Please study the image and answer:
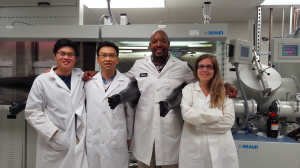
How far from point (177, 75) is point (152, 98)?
0.88 ft

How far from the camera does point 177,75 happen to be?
5.08ft

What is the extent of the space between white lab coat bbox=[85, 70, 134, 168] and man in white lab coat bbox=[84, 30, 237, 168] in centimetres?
14

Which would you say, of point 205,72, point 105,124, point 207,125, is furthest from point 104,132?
point 205,72

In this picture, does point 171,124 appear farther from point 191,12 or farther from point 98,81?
point 191,12

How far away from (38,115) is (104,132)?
1.38 feet

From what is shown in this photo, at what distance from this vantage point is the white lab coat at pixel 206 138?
1248mm

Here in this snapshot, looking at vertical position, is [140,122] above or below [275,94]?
below

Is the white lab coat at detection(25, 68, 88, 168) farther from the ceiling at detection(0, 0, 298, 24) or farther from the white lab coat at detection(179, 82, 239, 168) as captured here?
the ceiling at detection(0, 0, 298, 24)

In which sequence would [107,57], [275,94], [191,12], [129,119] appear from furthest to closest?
[191,12], [275,94], [129,119], [107,57]

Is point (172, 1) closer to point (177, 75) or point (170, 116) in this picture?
point (177, 75)

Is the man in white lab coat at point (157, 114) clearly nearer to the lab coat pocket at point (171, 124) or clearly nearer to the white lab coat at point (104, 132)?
the lab coat pocket at point (171, 124)

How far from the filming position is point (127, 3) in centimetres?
331

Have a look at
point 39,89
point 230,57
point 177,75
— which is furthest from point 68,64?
point 230,57

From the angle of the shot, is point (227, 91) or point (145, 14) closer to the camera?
point (227, 91)
